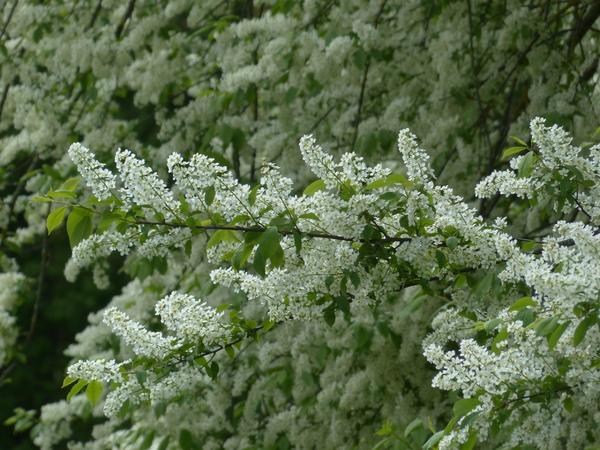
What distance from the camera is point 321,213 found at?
2.71 meters

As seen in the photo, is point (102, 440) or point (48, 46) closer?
point (48, 46)

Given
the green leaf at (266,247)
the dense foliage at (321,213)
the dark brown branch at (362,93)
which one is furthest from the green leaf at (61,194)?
the dark brown branch at (362,93)

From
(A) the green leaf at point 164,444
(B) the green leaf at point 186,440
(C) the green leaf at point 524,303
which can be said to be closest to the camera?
(C) the green leaf at point 524,303

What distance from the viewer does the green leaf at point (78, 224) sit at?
8.93ft

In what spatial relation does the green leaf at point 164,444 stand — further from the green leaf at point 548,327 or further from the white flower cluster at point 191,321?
the green leaf at point 548,327

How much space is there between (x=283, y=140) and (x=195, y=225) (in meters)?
2.46

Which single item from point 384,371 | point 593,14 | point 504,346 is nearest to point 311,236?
point 504,346

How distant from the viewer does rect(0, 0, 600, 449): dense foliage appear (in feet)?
8.82

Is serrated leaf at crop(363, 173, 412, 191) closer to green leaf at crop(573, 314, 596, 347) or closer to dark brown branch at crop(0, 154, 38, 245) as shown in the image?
green leaf at crop(573, 314, 596, 347)

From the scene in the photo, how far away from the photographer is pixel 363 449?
199 inches

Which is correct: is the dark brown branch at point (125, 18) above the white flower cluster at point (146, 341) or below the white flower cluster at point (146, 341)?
above

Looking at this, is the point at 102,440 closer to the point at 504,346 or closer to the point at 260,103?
the point at 260,103

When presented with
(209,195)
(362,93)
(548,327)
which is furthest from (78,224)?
(362,93)

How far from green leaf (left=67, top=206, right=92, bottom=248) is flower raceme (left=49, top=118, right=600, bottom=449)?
0.6 inches
